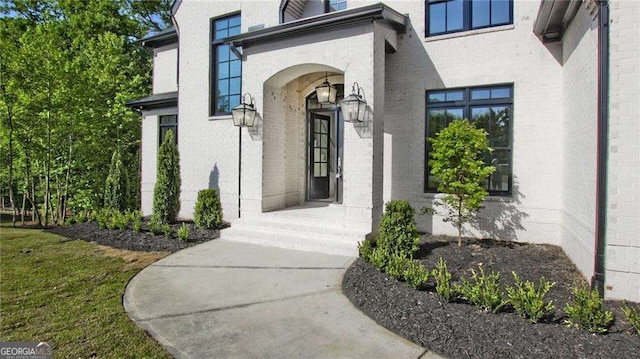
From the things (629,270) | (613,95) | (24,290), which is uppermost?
(613,95)

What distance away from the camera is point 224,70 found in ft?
32.1

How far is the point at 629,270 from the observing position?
3900mm

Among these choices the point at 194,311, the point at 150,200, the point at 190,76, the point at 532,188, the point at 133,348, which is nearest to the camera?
the point at 133,348

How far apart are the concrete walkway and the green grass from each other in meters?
0.22

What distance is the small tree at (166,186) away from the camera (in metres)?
8.64

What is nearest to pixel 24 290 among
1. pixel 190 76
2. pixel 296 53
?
pixel 296 53

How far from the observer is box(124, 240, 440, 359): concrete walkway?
3010mm

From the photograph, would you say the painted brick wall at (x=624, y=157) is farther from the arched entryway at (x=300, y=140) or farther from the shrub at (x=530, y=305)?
the arched entryway at (x=300, y=140)

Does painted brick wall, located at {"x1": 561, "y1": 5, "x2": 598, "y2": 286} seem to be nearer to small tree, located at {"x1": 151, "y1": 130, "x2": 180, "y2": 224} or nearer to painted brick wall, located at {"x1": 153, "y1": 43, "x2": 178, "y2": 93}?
small tree, located at {"x1": 151, "y1": 130, "x2": 180, "y2": 224}

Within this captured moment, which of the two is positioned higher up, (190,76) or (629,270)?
(190,76)

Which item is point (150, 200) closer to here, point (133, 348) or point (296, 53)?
point (296, 53)

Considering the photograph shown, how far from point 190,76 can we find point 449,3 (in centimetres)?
704

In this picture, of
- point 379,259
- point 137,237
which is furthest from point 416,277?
point 137,237

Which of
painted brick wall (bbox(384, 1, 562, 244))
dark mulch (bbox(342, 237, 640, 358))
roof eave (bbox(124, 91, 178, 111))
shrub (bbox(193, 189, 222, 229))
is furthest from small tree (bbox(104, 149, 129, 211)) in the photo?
dark mulch (bbox(342, 237, 640, 358))
